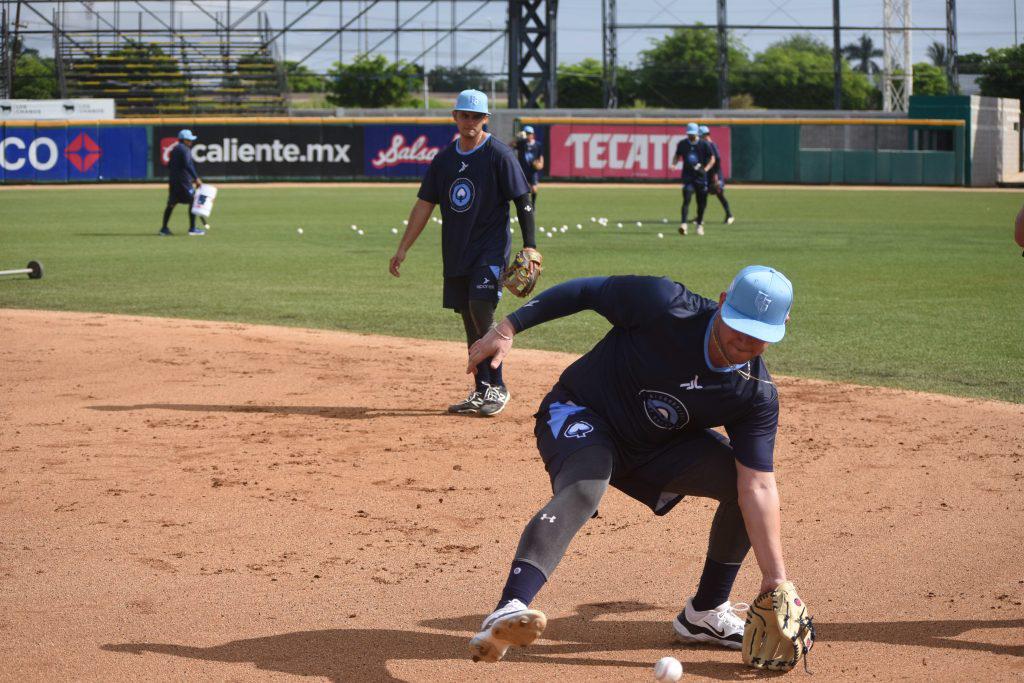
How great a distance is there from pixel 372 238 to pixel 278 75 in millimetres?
28320

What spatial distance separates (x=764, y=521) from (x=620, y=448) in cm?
59

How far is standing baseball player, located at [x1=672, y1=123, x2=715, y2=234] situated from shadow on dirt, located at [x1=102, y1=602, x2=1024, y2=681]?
18.5 meters

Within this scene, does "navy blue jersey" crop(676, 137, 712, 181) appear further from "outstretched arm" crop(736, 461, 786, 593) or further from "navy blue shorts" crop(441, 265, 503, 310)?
"outstretched arm" crop(736, 461, 786, 593)

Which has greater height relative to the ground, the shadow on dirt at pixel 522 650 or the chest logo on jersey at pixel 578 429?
the chest logo on jersey at pixel 578 429

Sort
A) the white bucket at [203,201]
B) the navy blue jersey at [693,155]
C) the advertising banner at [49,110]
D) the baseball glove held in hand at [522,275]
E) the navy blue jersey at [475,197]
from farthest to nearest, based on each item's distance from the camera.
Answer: the advertising banner at [49,110], the white bucket at [203,201], the navy blue jersey at [693,155], the navy blue jersey at [475,197], the baseball glove held in hand at [522,275]

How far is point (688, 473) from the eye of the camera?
4594 mm

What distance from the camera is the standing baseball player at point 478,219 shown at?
8492mm

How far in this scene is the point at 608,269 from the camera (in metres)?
17.3

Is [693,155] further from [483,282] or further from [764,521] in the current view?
[764,521]

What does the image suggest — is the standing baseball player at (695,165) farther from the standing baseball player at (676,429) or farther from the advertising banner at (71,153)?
the advertising banner at (71,153)

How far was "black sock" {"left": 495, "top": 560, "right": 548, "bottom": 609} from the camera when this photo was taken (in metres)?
4.13

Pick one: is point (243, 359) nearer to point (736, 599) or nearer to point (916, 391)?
point (916, 391)

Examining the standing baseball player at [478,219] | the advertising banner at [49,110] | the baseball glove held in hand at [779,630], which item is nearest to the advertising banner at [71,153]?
the advertising banner at [49,110]

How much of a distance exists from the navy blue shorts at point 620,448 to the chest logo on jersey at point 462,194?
3947 millimetres
